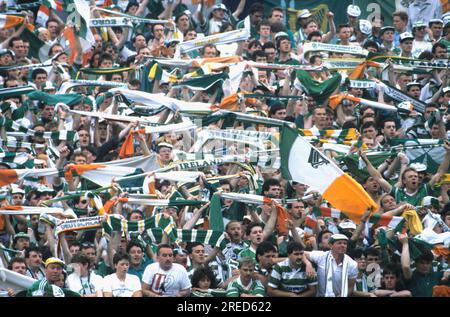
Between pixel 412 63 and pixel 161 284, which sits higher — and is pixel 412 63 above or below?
above

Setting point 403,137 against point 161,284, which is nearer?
point 161,284

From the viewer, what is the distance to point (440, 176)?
2091cm

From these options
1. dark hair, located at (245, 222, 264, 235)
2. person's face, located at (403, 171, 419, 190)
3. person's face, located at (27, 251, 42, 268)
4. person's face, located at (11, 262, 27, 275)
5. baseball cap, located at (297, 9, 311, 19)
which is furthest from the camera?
baseball cap, located at (297, 9, 311, 19)

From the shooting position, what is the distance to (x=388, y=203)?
794 inches

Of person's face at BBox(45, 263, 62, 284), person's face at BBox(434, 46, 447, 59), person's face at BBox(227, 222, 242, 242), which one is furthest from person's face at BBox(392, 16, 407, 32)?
person's face at BBox(45, 263, 62, 284)

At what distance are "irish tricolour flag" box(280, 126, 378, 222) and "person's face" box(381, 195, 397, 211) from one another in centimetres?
73

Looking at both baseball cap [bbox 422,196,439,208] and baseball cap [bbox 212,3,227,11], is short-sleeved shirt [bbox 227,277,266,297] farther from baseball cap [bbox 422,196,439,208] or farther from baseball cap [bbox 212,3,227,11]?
baseball cap [bbox 212,3,227,11]

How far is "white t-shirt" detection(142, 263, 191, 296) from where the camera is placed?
18.1 metres

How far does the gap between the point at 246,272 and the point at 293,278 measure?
500mm

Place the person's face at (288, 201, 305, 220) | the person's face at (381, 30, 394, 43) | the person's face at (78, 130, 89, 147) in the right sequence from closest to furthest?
1. the person's face at (288, 201, 305, 220)
2. the person's face at (78, 130, 89, 147)
3. the person's face at (381, 30, 394, 43)

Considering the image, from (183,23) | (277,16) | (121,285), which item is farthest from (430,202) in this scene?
(183,23)
